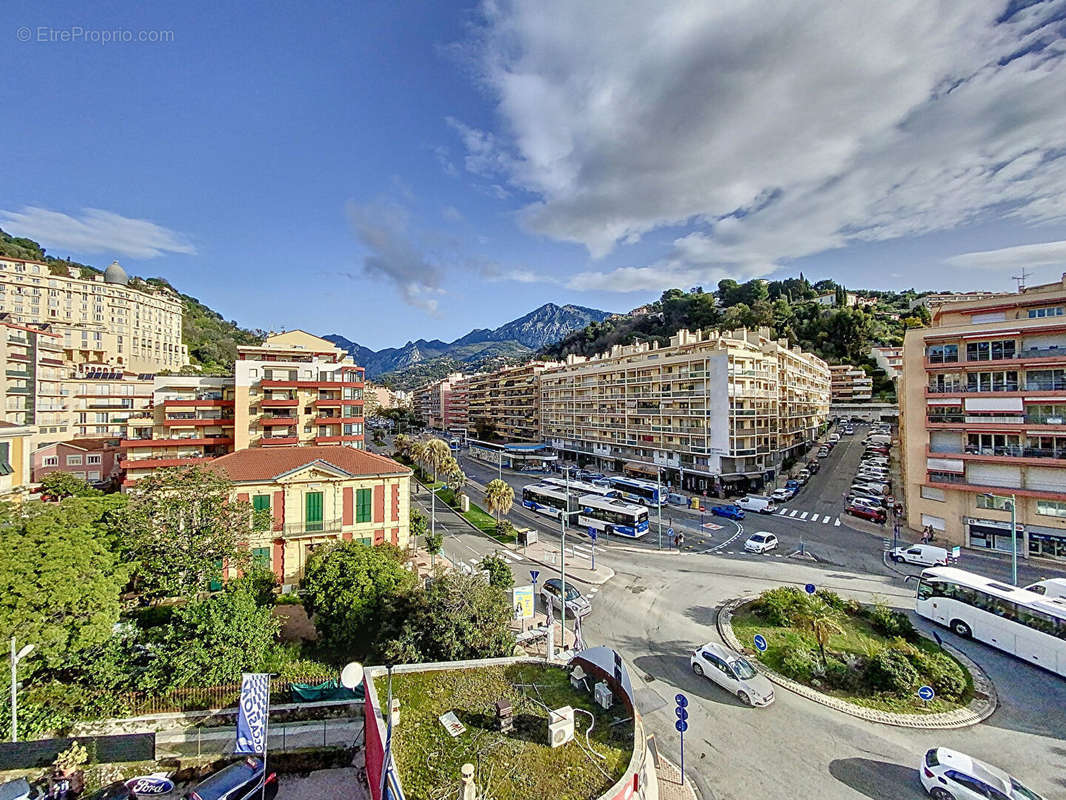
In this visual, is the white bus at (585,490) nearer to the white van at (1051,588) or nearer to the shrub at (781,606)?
the shrub at (781,606)

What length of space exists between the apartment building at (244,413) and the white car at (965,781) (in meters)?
48.2

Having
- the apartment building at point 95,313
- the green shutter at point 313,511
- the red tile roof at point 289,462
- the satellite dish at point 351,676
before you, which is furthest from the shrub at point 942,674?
the apartment building at point 95,313

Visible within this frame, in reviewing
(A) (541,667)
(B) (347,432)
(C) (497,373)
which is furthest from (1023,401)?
(C) (497,373)

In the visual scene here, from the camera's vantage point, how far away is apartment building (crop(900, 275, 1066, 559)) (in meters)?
30.1

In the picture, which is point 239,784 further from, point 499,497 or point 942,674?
point 499,497

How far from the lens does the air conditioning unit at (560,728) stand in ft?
37.0

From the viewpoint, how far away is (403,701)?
529 inches

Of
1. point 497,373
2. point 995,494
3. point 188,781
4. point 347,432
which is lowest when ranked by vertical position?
point 188,781

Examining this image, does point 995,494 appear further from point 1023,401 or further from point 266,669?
point 266,669

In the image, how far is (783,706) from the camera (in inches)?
647

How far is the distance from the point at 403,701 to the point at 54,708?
11907 mm

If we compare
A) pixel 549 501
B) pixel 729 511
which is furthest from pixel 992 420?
pixel 549 501

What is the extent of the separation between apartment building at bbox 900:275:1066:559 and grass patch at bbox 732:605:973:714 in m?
19.0

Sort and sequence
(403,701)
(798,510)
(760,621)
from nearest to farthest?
(403,701) → (760,621) → (798,510)
